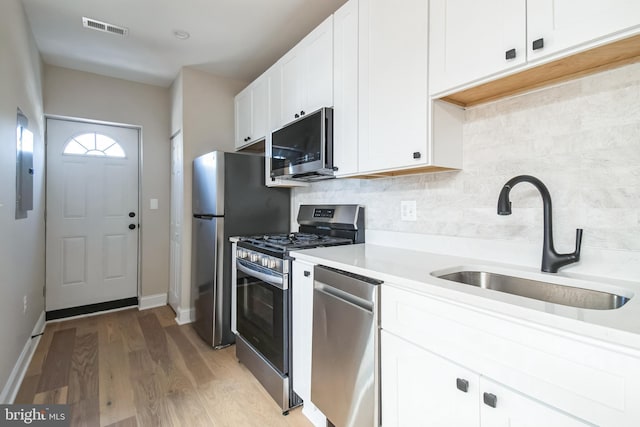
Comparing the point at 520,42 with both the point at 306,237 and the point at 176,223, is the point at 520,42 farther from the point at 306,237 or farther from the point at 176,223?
the point at 176,223

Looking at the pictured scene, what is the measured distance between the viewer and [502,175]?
1.41 m

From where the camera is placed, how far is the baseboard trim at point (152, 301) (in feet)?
11.5

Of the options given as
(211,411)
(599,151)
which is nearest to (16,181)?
(211,411)

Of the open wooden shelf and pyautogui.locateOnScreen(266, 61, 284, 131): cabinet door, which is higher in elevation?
pyautogui.locateOnScreen(266, 61, 284, 131): cabinet door

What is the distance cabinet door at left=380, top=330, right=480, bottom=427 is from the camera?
938 mm

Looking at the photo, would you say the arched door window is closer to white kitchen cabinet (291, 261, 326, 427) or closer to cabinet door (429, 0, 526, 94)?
white kitchen cabinet (291, 261, 326, 427)

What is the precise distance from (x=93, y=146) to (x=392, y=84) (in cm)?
351

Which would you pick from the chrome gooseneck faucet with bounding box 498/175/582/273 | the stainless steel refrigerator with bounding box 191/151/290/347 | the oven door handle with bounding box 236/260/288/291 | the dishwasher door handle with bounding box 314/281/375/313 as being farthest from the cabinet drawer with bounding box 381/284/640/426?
the stainless steel refrigerator with bounding box 191/151/290/347

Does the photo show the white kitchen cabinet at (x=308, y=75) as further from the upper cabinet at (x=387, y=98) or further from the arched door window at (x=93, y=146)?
the arched door window at (x=93, y=146)

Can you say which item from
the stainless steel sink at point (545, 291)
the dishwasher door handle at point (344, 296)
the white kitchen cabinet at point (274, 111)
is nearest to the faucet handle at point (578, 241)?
the stainless steel sink at point (545, 291)

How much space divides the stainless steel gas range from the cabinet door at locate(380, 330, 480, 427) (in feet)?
2.39

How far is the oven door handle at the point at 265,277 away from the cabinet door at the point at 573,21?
156cm

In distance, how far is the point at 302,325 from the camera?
1.68m

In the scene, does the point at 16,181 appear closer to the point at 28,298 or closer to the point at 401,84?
the point at 28,298
